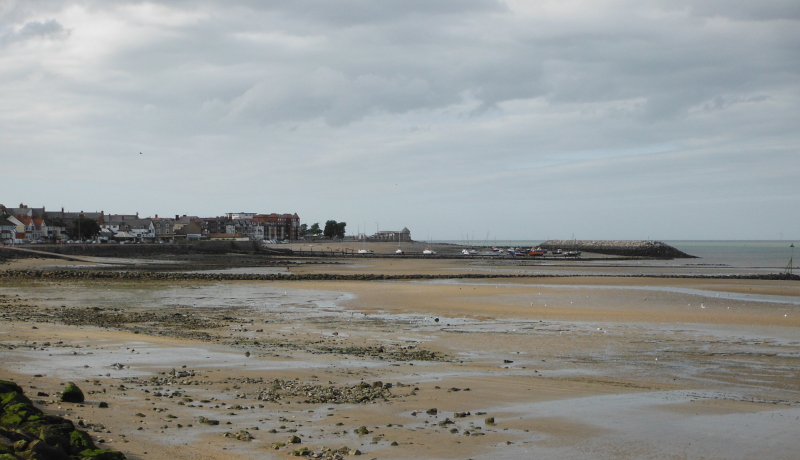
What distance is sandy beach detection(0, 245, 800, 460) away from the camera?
7672mm

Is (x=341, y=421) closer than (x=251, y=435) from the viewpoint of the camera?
No

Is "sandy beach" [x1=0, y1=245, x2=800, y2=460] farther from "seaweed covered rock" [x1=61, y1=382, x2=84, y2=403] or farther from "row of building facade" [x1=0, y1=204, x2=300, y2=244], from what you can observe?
"row of building facade" [x1=0, y1=204, x2=300, y2=244]

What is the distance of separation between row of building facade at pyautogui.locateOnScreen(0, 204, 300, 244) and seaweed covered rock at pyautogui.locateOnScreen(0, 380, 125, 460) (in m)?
105

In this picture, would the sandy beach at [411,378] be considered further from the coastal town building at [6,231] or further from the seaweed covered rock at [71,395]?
the coastal town building at [6,231]

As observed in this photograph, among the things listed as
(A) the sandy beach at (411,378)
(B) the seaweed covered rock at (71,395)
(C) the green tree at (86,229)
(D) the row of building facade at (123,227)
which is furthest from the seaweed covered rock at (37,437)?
(C) the green tree at (86,229)

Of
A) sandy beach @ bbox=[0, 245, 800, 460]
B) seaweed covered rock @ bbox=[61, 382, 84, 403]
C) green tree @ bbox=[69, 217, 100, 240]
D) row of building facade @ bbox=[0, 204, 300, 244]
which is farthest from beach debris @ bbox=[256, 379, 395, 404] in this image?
green tree @ bbox=[69, 217, 100, 240]

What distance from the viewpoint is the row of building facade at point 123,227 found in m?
116

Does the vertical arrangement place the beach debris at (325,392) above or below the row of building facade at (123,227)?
below

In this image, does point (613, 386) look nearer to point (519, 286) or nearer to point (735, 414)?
point (735, 414)

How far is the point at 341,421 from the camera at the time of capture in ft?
27.2

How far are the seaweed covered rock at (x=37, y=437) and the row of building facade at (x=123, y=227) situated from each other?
345 ft

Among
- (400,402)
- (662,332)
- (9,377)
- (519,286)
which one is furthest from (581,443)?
(519,286)

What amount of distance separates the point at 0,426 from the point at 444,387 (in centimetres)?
637

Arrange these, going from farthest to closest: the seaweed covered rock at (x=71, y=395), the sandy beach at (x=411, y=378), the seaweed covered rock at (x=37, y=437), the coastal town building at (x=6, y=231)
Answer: the coastal town building at (x=6, y=231)
the seaweed covered rock at (x=71, y=395)
the sandy beach at (x=411, y=378)
the seaweed covered rock at (x=37, y=437)
